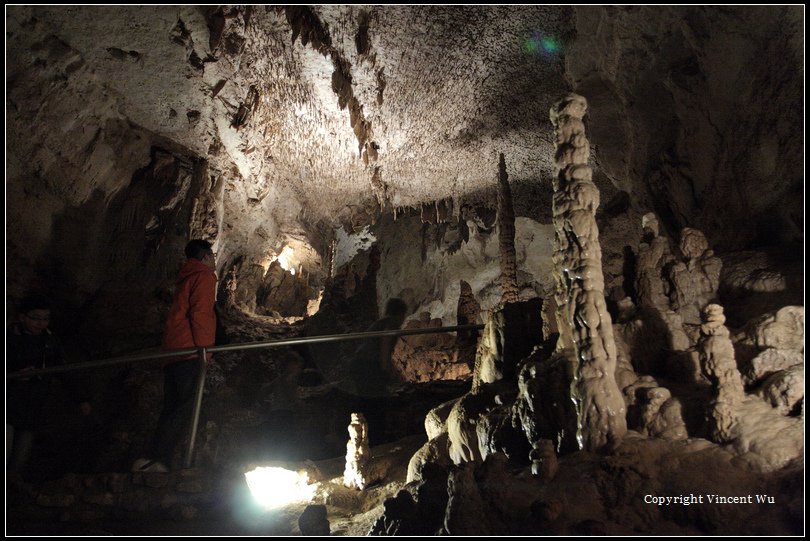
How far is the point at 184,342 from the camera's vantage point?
409 centimetres

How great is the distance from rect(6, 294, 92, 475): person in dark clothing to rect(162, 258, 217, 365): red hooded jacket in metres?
1.03

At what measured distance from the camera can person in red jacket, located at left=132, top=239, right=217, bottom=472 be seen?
402 cm

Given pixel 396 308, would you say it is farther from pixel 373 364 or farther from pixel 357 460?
pixel 357 460

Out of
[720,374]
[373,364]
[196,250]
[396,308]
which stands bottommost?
[720,374]

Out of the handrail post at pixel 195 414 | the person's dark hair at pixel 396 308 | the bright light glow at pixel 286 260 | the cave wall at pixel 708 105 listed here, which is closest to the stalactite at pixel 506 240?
the cave wall at pixel 708 105

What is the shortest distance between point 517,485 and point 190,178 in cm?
800

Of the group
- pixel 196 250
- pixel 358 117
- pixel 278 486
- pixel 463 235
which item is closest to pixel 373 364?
pixel 463 235

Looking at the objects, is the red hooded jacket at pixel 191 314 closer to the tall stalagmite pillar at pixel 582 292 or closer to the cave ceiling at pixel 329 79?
the tall stalagmite pillar at pixel 582 292

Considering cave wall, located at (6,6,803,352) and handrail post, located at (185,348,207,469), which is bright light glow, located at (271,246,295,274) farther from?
handrail post, located at (185,348,207,469)

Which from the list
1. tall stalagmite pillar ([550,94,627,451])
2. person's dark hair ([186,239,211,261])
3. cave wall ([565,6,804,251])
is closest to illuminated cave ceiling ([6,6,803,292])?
cave wall ([565,6,804,251])

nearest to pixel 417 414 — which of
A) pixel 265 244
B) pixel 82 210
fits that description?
pixel 265 244

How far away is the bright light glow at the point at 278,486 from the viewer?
4.90 m

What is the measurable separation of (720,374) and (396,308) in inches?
408

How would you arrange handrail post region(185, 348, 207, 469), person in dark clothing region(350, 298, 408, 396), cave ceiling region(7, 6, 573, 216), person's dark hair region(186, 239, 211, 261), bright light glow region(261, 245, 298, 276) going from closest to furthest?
1. handrail post region(185, 348, 207, 469)
2. person's dark hair region(186, 239, 211, 261)
3. cave ceiling region(7, 6, 573, 216)
4. person in dark clothing region(350, 298, 408, 396)
5. bright light glow region(261, 245, 298, 276)
